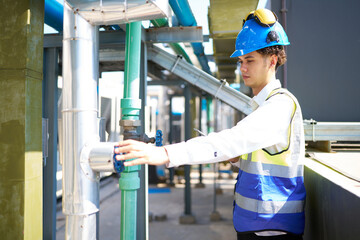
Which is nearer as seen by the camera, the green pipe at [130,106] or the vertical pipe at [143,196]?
the green pipe at [130,106]

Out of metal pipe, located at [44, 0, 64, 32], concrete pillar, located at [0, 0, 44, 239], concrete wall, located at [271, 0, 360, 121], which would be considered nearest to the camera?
concrete pillar, located at [0, 0, 44, 239]

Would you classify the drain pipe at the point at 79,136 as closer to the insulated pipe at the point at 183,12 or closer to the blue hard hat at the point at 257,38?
the blue hard hat at the point at 257,38

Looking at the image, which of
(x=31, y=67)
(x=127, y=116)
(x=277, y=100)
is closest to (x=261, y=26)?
(x=277, y=100)

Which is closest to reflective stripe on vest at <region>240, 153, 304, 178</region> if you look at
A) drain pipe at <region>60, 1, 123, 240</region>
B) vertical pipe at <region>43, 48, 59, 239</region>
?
drain pipe at <region>60, 1, 123, 240</region>

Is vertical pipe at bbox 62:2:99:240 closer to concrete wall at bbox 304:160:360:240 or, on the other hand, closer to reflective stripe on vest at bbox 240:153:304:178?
reflective stripe on vest at bbox 240:153:304:178

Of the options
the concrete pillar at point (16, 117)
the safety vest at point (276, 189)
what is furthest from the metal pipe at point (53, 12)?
the safety vest at point (276, 189)

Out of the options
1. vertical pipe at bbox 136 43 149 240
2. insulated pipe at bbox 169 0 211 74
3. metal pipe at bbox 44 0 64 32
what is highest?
insulated pipe at bbox 169 0 211 74

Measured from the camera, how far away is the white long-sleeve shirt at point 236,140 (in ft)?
3.23

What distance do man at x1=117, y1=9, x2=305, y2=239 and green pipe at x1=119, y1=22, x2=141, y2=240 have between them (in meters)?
1.04

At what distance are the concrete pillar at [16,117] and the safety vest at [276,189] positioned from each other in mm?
1623

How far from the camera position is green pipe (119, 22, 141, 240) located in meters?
2.13

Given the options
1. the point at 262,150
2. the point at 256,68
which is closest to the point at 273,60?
the point at 256,68

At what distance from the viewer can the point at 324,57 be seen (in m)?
2.59

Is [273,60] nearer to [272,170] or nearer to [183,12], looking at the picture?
[272,170]
